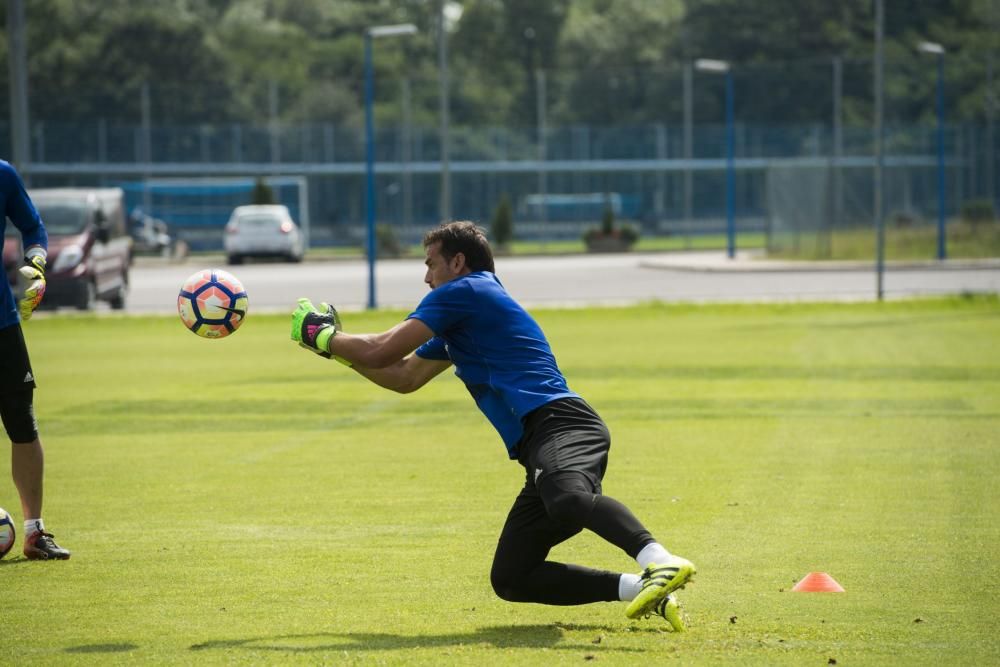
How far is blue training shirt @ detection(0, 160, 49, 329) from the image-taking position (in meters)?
7.87

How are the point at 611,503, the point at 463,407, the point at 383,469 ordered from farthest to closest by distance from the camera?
the point at 463,407
the point at 383,469
the point at 611,503

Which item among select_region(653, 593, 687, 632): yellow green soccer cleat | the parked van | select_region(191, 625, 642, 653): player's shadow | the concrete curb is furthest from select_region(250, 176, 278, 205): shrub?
select_region(653, 593, 687, 632): yellow green soccer cleat

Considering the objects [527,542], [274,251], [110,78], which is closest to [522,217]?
[274,251]

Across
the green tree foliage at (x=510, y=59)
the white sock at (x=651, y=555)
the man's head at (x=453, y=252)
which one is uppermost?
the green tree foliage at (x=510, y=59)

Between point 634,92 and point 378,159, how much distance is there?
17.0m

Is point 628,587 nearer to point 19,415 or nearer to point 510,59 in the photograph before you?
point 19,415

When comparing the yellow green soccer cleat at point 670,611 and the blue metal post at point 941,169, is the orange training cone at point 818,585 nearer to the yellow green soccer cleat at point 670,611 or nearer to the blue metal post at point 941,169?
the yellow green soccer cleat at point 670,611

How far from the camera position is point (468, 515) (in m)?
9.14

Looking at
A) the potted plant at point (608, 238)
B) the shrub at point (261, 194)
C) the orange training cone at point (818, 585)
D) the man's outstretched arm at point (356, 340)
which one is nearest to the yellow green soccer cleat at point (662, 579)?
the orange training cone at point (818, 585)

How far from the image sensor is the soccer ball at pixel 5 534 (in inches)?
308

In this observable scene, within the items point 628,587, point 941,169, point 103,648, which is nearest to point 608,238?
point 941,169

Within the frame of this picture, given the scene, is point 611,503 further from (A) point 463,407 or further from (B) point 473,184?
(B) point 473,184

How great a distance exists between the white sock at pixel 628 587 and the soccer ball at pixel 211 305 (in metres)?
2.39

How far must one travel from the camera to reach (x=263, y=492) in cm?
1016
